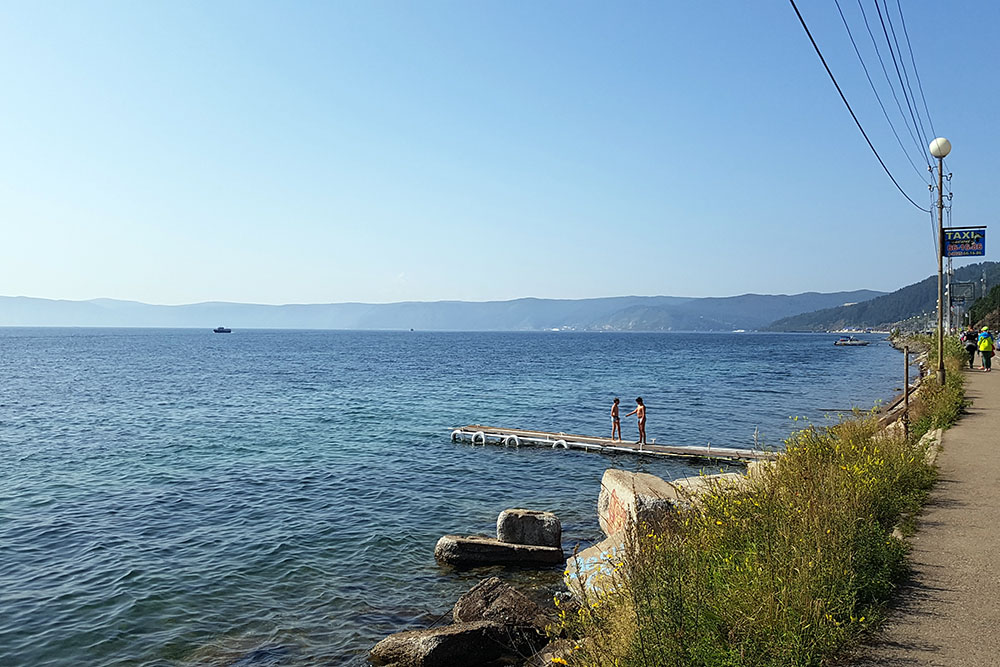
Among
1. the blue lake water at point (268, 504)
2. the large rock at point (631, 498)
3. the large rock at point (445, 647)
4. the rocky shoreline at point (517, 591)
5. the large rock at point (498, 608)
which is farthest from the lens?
the large rock at point (631, 498)

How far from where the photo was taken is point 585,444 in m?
24.8

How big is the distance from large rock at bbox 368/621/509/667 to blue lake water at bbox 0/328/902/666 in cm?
70

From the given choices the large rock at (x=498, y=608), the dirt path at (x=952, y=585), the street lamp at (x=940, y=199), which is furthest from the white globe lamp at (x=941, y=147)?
the large rock at (x=498, y=608)

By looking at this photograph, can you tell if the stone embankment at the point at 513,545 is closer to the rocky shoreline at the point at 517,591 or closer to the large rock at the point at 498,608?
the rocky shoreline at the point at 517,591

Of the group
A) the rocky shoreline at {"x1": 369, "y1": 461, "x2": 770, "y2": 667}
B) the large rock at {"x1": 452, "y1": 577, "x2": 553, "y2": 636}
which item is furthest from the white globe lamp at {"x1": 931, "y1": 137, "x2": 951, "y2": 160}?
the large rock at {"x1": 452, "y1": 577, "x2": 553, "y2": 636}

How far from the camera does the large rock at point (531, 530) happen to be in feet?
42.3

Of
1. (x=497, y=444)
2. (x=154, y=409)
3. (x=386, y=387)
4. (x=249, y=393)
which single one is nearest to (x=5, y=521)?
(x=497, y=444)

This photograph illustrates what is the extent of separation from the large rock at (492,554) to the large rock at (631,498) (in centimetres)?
144

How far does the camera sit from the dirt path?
5.11 metres

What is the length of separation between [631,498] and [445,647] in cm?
448

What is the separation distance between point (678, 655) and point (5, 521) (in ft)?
56.2

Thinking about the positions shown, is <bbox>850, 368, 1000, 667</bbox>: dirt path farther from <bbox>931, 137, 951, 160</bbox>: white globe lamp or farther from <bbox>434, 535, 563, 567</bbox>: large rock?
<bbox>931, 137, 951, 160</bbox>: white globe lamp

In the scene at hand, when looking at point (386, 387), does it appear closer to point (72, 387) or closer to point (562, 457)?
point (72, 387)

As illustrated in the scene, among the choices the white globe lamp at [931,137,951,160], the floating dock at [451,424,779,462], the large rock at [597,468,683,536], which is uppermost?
the white globe lamp at [931,137,951,160]
